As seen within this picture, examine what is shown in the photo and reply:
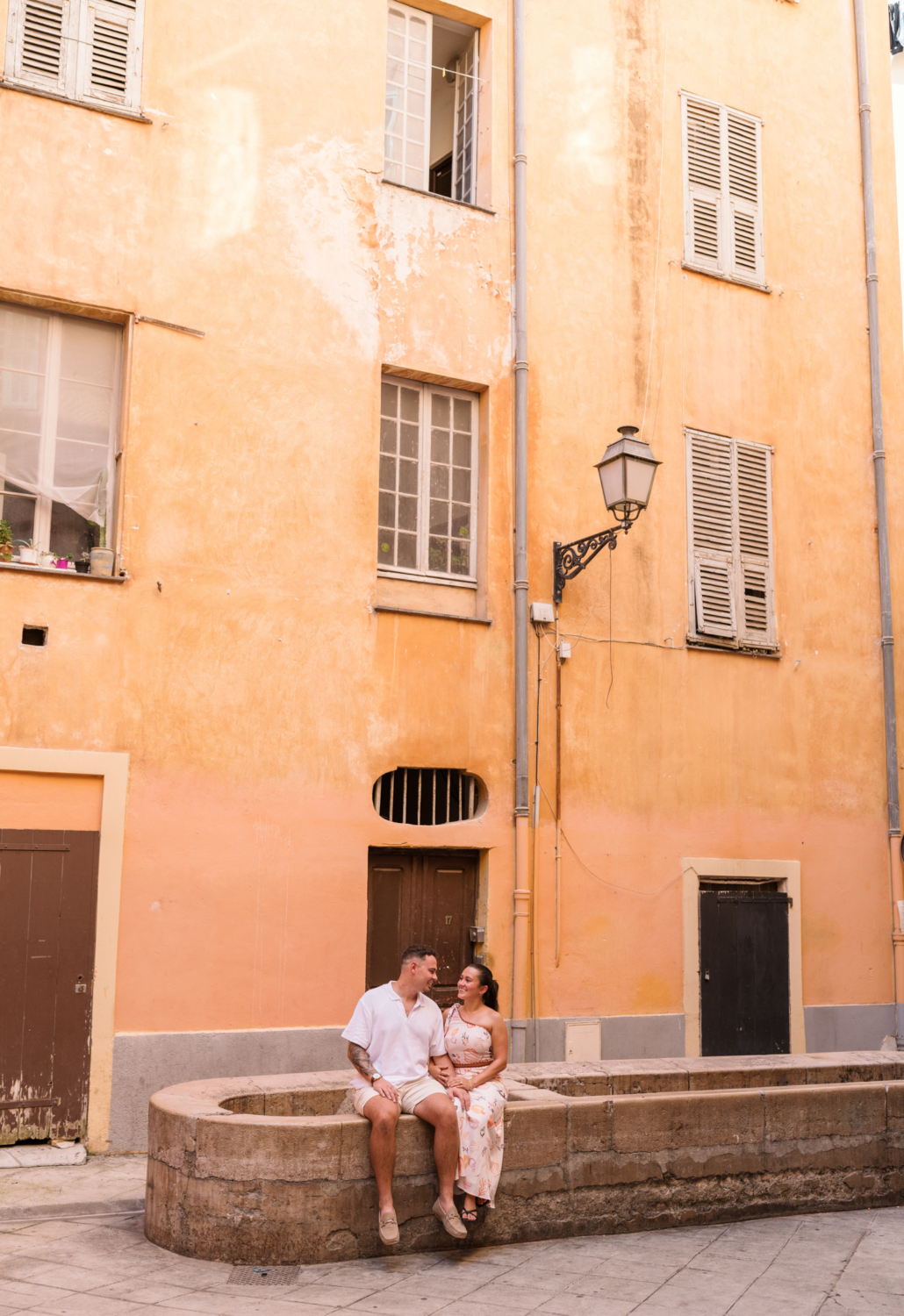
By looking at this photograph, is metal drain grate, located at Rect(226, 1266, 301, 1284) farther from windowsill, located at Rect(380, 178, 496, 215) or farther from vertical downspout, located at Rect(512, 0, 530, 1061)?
windowsill, located at Rect(380, 178, 496, 215)

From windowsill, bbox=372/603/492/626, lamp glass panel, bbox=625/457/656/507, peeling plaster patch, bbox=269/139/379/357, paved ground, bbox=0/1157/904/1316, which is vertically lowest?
paved ground, bbox=0/1157/904/1316

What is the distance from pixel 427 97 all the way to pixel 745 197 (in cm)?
356

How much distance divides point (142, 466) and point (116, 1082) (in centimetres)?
439

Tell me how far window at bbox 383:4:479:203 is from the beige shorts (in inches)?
306

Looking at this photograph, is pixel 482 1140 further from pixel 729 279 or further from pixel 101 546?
pixel 729 279

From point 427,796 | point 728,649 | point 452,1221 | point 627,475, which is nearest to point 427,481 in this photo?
point 627,475

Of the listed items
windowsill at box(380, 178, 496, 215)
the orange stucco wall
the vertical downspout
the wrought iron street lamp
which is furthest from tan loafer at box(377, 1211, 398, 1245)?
windowsill at box(380, 178, 496, 215)

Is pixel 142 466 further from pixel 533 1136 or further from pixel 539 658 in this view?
pixel 533 1136

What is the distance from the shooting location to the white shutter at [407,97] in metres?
11.4

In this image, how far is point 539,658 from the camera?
11078 millimetres

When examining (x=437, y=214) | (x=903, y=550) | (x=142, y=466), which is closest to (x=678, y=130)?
(x=437, y=214)

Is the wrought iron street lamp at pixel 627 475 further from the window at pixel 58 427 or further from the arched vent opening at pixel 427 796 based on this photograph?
the window at pixel 58 427

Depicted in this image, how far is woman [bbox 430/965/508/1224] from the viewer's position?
641 centimetres

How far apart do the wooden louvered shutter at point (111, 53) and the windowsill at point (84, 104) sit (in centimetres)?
10
